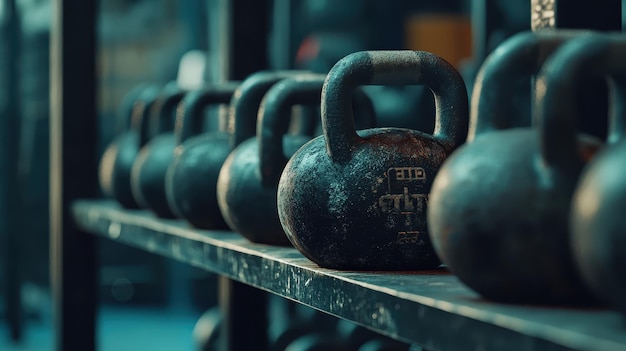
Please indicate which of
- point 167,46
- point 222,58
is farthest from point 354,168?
point 167,46

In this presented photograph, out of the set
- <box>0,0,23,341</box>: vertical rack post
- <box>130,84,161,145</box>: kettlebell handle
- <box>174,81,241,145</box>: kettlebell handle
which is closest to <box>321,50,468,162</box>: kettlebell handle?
<box>174,81,241,145</box>: kettlebell handle

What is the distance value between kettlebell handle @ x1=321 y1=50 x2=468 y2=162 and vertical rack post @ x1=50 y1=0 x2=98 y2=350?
174cm

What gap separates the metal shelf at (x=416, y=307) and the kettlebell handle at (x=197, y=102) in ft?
1.13

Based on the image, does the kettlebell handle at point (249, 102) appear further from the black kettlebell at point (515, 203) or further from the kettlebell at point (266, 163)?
the black kettlebell at point (515, 203)

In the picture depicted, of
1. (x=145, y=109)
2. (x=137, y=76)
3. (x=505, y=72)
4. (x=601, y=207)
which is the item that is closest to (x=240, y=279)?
(x=505, y=72)

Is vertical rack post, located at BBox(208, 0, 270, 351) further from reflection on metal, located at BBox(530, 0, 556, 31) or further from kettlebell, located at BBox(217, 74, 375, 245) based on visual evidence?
reflection on metal, located at BBox(530, 0, 556, 31)

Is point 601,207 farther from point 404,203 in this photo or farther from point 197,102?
point 197,102

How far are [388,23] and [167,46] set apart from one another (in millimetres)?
1676

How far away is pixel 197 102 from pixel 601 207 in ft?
4.53

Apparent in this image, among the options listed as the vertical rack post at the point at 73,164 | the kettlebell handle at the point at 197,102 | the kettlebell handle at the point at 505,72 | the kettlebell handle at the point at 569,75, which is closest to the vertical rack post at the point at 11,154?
the vertical rack post at the point at 73,164

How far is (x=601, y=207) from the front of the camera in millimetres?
817

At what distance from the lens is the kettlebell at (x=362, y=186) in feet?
4.13

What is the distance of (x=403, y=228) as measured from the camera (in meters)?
1.27

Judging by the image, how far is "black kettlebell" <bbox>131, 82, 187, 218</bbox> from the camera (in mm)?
2227
